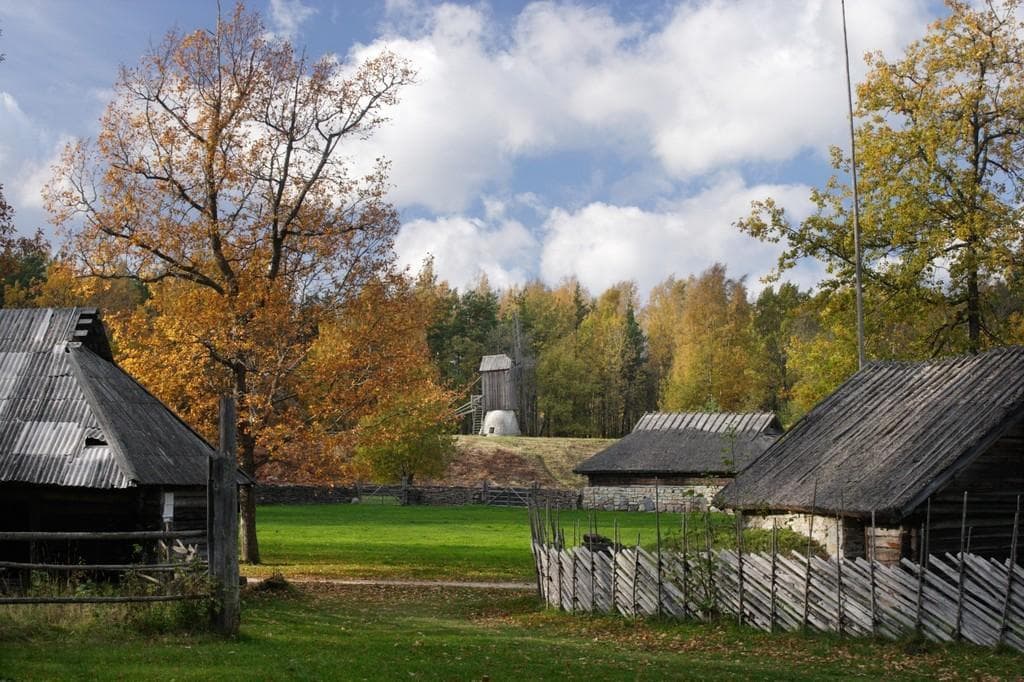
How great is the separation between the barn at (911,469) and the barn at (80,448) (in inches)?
398

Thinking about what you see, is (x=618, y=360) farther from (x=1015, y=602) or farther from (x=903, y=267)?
(x=1015, y=602)

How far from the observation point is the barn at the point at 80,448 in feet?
61.2

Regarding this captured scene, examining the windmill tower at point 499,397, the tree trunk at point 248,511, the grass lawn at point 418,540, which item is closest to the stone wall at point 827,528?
the grass lawn at point 418,540

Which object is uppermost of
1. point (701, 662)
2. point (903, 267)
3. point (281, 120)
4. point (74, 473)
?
point (281, 120)

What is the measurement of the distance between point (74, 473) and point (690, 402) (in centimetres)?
5929

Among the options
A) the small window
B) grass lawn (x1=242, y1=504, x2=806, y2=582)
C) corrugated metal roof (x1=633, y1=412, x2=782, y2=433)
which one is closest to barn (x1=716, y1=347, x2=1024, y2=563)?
grass lawn (x1=242, y1=504, x2=806, y2=582)

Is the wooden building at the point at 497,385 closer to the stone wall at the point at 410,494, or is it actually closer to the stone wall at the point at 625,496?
the stone wall at the point at 410,494

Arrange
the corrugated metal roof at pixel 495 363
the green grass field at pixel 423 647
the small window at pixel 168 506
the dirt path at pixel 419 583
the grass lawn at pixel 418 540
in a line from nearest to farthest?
the green grass field at pixel 423 647 → the small window at pixel 168 506 → the dirt path at pixel 419 583 → the grass lawn at pixel 418 540 → the corrugated metal roof at pixel 495 363

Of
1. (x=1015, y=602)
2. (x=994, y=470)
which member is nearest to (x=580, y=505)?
(x=994, y=470)

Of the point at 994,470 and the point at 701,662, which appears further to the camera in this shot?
the point at 994,470

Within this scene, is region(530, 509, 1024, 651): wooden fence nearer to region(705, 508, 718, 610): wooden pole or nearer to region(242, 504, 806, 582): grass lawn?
region(705, 508, 718, 610): wooden pole

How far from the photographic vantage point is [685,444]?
5528 cm

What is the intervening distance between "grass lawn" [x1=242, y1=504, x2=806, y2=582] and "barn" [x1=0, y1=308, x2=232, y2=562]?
548 centimetres

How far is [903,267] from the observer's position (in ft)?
108
